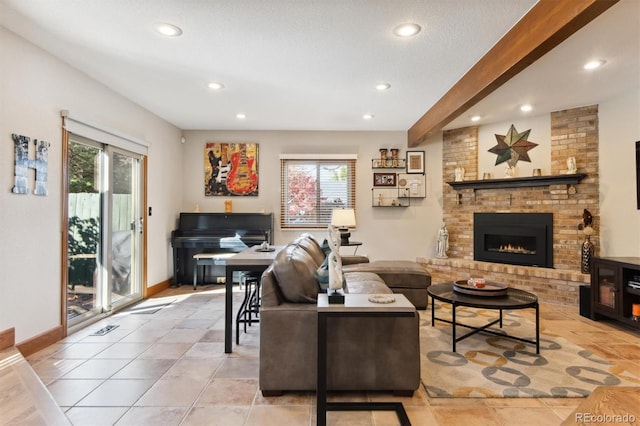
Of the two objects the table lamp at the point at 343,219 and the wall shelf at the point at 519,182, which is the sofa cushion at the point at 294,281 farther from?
the wall shelf at the point at 519,182

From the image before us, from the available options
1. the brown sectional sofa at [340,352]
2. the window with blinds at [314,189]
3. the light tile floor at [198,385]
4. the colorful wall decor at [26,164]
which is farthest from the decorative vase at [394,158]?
the colorful wall decor at [26,164]

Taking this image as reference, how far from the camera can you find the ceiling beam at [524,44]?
1.96 meters

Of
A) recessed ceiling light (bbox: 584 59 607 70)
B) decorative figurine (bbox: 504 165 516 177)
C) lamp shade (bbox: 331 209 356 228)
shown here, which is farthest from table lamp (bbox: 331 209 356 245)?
recessed ceiling light (bbox: 584 59 607 70)

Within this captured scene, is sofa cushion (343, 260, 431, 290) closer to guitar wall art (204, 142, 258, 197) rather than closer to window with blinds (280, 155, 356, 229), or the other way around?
window with blinds (280, 155, 356, 229)

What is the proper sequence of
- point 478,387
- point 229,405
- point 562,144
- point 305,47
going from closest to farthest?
point 229,405 < point 478,387 < point 305,47 < point 562,144

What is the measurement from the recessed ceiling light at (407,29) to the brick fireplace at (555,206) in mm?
3165

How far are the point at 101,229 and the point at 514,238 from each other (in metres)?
5.45

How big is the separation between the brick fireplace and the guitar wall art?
3386 millimetres

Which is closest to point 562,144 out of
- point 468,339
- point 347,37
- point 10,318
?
point 468,339

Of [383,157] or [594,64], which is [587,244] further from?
[383,157]

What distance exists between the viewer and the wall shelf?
14.3 ft

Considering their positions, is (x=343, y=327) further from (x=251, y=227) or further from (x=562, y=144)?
(x=562, y=144)

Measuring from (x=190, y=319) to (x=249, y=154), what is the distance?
296 centimetres

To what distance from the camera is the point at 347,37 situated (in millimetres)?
2658
